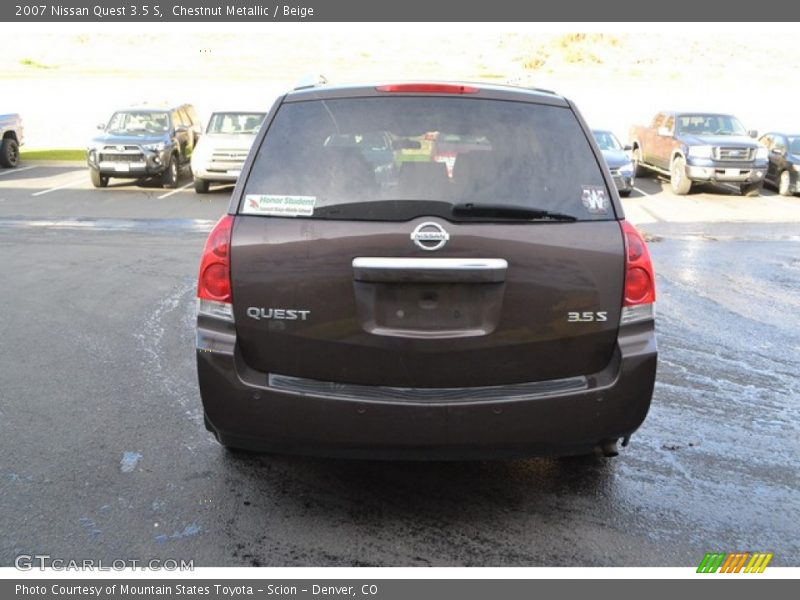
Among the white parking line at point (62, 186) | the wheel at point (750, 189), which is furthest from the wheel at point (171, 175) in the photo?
the wheel at point (750, 189)

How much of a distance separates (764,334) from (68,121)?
100 ft

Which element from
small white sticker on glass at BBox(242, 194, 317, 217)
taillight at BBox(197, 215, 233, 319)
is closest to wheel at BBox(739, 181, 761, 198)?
small white sticker on glass at BBox(242, 194, 317, 217)

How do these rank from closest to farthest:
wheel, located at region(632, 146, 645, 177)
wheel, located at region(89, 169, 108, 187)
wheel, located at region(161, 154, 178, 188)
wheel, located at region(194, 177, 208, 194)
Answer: wheel, located at region(194, 177, 208, 194) < wheel, located at region(89, 169, 108, 187) < wheel, located at region(161, 154, 178, 188) < wheel, located at region(632, 146, 645, 177)

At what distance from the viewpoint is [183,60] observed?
195ft

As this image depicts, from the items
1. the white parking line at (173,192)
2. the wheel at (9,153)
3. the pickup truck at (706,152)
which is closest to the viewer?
the white parking line at (173,192)

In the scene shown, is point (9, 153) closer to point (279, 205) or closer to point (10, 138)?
point (10, 138)

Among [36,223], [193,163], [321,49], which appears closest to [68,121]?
[193,163]

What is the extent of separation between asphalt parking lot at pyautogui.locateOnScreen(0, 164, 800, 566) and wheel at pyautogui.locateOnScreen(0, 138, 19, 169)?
15.5 metres

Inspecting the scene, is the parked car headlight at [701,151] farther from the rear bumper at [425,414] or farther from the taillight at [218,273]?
the taillight at [218,273]

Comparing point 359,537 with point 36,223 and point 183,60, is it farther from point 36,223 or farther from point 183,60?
point 183,60

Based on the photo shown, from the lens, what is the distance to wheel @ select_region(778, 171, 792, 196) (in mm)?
19108

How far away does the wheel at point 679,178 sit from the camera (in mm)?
18641

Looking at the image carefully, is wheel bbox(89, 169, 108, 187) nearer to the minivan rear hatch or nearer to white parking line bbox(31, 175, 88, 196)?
white parking line bbox(31, 175, 88, 196)

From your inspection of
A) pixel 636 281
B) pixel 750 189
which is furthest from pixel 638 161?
pixel 636 281
